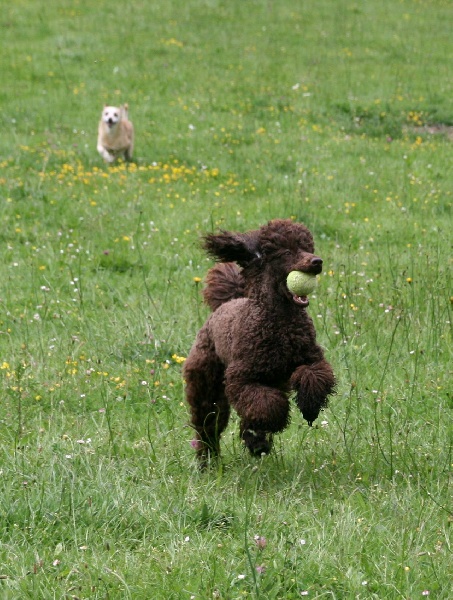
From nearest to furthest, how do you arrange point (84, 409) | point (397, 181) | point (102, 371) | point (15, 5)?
point (84, 409), point (102, 371), point (397, 181), point (15, 5)

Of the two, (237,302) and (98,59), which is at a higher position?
(98,59)

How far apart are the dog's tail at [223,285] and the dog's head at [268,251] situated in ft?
1.87

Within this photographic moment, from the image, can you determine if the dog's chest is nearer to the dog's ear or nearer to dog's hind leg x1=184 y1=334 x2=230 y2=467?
the dog's ear

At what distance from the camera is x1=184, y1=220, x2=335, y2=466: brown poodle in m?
4.79

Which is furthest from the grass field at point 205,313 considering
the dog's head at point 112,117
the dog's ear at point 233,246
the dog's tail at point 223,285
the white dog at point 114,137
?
the dog's ear at point 233,246

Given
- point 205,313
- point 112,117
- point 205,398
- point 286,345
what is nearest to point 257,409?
point 286,345

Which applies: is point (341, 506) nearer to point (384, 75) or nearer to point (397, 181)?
point (397, 181)

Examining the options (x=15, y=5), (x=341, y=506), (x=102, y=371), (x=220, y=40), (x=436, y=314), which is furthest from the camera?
(x=15, y=5)

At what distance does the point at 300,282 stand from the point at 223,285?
1074 mm

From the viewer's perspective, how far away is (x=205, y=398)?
5.59 metres

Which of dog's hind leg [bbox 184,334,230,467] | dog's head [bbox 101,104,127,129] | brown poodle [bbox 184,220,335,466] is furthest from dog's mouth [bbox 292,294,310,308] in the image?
dog's head [bbox 101,104,127,129]

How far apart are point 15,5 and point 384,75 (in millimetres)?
9694

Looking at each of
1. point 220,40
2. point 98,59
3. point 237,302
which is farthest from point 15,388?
point 220,40

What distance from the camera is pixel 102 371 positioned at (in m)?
6.79
